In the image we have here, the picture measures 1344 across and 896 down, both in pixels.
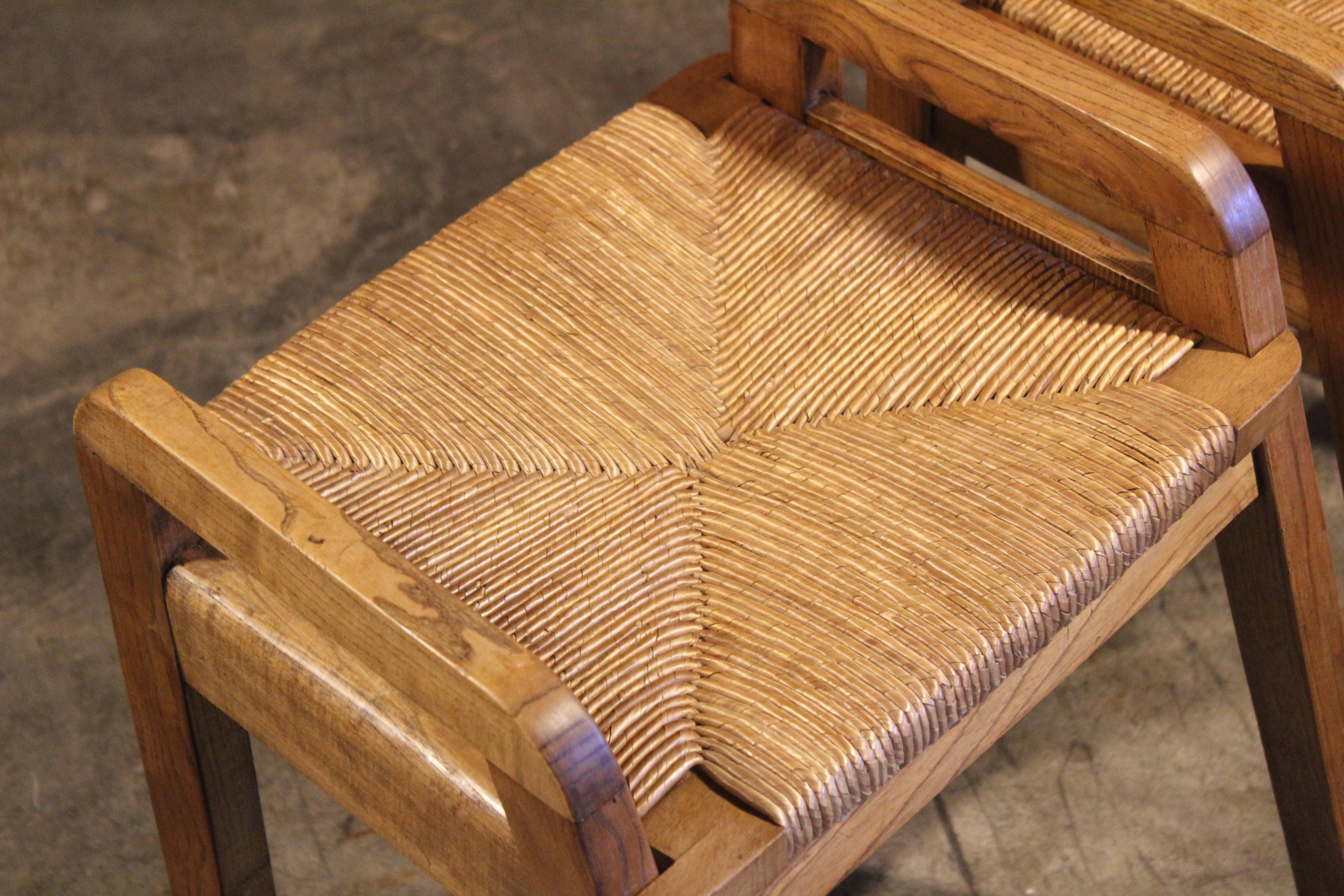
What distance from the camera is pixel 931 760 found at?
814 millimetres

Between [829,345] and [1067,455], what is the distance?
0.15 m

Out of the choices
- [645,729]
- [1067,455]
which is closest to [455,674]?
[645,729]

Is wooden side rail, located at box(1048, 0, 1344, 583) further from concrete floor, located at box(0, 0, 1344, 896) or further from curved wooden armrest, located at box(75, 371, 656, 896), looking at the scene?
curved wooden armrest, located at box(75, 371, 656, 896)

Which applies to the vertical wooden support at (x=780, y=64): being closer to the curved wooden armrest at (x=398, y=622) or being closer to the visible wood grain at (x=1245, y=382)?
the visible wood grain at (x=1245, y=382)

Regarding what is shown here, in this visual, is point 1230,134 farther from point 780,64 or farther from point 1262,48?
point 780,64

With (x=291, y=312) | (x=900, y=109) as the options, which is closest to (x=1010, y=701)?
(x=900, y=109)

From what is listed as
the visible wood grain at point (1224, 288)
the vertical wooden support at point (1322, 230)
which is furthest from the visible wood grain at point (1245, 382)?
the vertical wooden support at point (1322, 230)

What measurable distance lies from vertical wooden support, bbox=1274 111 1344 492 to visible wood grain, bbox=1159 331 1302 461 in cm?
12

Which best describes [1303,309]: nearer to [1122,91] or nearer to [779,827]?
[1122,91]

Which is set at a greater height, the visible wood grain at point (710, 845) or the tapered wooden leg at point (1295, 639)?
the visible wood grain at point (710, 845)

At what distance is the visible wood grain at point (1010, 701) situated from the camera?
775mm

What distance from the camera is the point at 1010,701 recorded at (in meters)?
0.85

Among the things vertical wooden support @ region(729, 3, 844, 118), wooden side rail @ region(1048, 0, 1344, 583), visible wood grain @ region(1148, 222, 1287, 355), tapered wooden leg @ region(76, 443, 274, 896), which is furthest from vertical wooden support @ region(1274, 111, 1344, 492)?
tapered wooden leg @ region(76, 443, 274, 896)

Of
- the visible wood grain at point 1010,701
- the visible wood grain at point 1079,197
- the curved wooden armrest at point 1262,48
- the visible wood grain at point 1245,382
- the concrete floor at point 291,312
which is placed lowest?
the concrete floor at point 291,312
